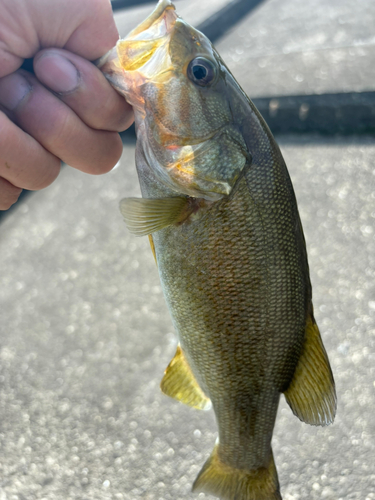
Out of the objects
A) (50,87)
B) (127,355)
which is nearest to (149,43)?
(50,87)

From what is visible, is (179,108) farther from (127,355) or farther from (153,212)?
(127,355)

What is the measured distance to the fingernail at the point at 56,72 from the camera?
1.12 m

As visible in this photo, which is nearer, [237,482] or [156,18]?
[156,18]

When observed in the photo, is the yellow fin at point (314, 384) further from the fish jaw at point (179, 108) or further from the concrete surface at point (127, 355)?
the concrete surface at point (127, 355)

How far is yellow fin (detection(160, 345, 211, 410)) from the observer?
4.59 ft

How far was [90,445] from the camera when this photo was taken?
2.10m

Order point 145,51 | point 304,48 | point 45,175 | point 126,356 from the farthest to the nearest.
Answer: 1. point 304,48
2. point 126,356
3. point 45,175
4. point 145,51

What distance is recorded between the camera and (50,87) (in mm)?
1150

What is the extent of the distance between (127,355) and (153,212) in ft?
5.16

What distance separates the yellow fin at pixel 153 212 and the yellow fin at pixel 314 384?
45 cm

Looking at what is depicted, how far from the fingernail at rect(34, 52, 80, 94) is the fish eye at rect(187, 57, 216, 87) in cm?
29

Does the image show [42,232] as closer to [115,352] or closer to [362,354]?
[115,352]

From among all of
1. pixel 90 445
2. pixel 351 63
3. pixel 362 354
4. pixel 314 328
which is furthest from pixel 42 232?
pixel 351 63

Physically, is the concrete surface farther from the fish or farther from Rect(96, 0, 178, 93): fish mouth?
Rect(96, 0, 178, 93): fish mouth
